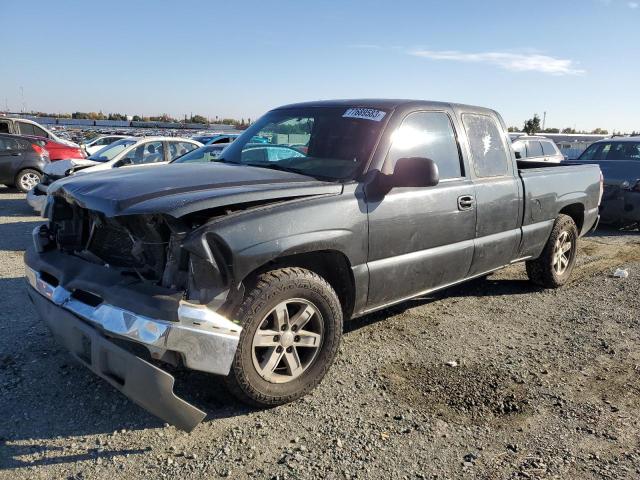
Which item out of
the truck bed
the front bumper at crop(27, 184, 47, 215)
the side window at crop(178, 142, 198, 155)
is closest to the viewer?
the truck bed

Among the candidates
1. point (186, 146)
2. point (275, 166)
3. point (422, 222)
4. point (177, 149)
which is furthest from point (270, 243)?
point (186, 146)

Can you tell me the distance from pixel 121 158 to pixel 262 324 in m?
8.37

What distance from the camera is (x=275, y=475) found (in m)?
2.60

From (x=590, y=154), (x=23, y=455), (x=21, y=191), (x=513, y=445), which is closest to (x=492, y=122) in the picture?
(x=513, y=445)

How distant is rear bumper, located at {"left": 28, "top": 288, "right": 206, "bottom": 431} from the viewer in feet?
8.34

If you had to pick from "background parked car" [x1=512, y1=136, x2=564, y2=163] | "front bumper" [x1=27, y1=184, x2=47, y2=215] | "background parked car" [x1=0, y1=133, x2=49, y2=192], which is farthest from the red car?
"background parked car" [x1=512, y1=136, x2=564, y2=163]

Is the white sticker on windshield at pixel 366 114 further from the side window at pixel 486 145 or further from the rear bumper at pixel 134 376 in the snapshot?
the rear bumper at pixel 134 376

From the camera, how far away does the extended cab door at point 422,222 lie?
12.0 ft

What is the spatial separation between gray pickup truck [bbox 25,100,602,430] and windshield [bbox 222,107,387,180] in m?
0.02

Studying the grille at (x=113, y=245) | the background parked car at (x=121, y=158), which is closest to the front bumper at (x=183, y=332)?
the grille at (x=113, y=245)

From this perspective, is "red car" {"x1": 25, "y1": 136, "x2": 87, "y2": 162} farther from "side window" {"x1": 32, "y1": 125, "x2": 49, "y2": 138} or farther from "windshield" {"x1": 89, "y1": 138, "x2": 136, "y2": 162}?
"windshield" {"x1": 89, "y1": 138, "x2": 136, "y2": 162}

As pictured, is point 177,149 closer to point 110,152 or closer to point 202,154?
point 110,152

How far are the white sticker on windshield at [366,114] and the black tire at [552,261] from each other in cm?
274

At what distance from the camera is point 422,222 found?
3.88m
